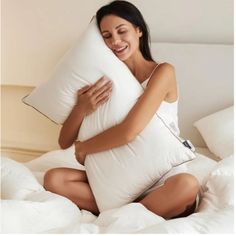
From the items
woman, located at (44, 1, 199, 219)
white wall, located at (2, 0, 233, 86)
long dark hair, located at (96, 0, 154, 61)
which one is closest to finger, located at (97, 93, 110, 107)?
woman, located at (44, 1, 199, 219)

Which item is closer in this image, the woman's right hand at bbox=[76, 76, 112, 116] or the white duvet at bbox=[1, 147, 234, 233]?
the white duvet at bbox=[1, 147, 234, 233]

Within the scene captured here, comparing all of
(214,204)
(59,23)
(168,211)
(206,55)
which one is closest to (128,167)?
(168,211)

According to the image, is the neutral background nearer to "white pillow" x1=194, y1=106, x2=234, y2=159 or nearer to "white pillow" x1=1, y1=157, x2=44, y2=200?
"white pillow" x1=194, y1=106, x2=234, y2=159

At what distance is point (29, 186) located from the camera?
1478 millimetres

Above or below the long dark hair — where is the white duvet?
below

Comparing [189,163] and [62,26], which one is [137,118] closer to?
[189,163]

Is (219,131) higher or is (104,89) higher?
(104,89)

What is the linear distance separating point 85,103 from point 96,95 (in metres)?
0.05

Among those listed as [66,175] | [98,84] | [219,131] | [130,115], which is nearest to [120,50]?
[98,84]

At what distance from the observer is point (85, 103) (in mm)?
1481

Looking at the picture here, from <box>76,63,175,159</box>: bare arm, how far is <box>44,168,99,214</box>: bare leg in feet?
0.43

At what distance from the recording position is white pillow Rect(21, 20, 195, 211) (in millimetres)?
1397

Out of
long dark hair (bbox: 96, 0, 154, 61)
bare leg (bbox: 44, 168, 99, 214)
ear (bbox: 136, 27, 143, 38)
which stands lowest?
bare leg (bbox: 44, 168, 99, 214)

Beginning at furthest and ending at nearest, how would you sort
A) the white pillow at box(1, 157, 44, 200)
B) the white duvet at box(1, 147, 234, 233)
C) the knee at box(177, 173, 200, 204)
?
the white pillow at box(1, 157, 44, 200)
the knee at box(177, 173, 200, 204)
the white duvet at box(1, 147, 234, 233)
